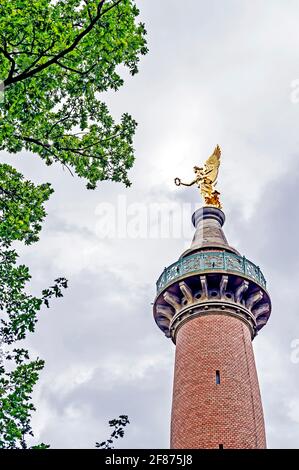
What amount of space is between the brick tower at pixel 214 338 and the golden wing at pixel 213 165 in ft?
15.3

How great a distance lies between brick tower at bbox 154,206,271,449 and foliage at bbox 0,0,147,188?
11104mm

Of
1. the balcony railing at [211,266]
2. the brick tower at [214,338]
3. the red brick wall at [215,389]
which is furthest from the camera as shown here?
the balcony railing at [211,266]

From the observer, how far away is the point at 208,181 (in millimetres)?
31906

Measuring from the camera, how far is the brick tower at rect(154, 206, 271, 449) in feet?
69.2

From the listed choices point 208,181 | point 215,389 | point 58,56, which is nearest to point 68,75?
point 58,56

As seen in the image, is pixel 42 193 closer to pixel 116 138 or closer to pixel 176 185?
pixel 116 138

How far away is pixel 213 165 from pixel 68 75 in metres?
21.9

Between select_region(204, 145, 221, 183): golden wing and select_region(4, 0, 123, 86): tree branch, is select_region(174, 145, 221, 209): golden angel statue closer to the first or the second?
select_region(204, 145, 221, 183): golden wing

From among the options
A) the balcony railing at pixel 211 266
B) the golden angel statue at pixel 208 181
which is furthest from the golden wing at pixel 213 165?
the balcony railing at pixel 211 266

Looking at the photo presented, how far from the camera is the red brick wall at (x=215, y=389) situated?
2081 centimetres

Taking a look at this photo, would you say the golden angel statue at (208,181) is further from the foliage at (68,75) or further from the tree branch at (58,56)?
the tree branch at (58,56)

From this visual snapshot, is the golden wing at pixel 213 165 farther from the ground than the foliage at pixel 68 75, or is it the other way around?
the golden wing at pixel 213 165

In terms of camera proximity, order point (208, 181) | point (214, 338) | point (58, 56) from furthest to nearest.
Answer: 1. point (208, 181)
2. point (214, 338)
3. point (58, 56)

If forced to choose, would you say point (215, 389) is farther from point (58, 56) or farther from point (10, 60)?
point (10, 60)
